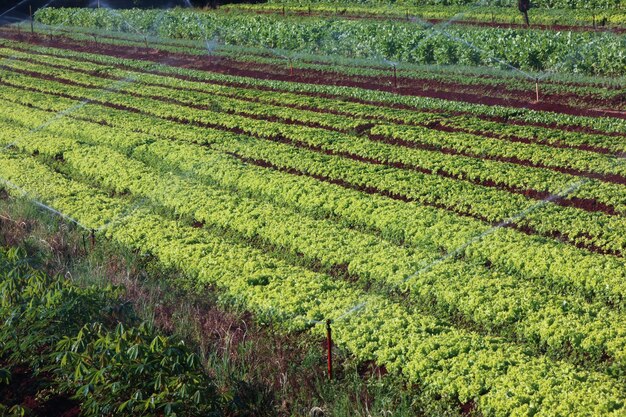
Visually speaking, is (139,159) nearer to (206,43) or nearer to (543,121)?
(543,121)

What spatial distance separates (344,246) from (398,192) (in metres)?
3.16

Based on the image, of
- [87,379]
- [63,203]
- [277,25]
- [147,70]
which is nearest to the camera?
[87,379]

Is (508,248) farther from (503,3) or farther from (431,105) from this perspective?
(503,3)

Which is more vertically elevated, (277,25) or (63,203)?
(277,25)

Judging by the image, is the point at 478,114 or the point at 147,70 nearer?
the point at 478,114

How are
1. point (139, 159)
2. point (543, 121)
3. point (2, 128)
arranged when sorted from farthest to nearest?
point (2, 128) → point (543, 121) → point (139, 159)

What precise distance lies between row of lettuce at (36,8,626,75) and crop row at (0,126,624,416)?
18.0 metres

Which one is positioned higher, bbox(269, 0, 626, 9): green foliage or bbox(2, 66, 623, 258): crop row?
bbox(269, 0, 626, 9): green foliage

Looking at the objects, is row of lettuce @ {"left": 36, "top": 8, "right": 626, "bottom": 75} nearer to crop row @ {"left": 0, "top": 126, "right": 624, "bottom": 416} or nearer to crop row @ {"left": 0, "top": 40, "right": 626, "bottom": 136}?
crop row @ {"left": 0, "top": 40, "right": 626, "bottom": 136}

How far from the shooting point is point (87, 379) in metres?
7.58

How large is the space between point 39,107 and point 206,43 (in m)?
16.0

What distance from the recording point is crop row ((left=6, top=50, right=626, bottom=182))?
660 inches

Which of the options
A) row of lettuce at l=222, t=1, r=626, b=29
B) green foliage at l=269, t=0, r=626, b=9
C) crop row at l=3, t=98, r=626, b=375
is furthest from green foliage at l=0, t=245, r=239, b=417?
green foliage at l=269, t=0, r=626, b=9

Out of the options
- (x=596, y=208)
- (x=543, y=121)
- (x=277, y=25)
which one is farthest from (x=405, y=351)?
(x=277, y=25)
